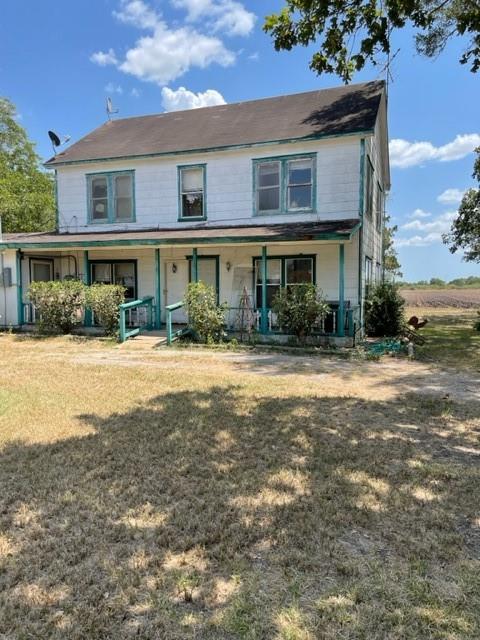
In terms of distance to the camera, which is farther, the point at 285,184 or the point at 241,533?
the point at 285,184

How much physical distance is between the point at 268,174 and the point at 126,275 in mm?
5792

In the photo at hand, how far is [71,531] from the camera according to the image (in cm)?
313

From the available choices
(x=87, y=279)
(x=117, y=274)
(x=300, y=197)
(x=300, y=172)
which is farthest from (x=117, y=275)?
(x=300, y=172)

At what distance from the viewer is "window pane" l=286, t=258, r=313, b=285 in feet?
42.5

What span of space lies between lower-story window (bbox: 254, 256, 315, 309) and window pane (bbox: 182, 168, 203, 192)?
124 inches

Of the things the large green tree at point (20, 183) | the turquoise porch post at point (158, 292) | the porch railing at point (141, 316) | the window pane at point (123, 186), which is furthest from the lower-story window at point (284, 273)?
the large green tree at point (20, 183)

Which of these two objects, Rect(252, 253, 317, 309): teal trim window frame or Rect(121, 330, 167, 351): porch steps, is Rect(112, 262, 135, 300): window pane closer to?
Rect(121, 330, 167, 351): porch steps

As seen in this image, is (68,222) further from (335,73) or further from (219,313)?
(335,73)

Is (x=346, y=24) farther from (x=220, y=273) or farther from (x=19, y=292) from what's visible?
(x=19, y=292)

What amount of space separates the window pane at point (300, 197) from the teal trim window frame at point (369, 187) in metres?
1.72

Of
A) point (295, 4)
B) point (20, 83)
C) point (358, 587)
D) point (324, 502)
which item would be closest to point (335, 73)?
point (295, 4)

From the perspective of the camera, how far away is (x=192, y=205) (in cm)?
1423

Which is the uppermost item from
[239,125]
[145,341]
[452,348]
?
[239,125]

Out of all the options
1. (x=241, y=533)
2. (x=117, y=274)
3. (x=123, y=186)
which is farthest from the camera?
(x=117, y=274)
